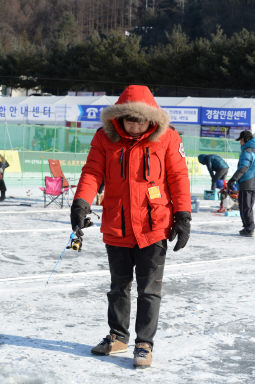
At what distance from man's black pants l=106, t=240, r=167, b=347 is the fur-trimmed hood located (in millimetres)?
680

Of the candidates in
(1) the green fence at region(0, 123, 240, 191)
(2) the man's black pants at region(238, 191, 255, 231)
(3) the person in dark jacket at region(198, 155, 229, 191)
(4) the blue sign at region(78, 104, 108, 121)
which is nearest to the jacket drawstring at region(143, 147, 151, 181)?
(2) the man's black pants at region(238, 191, 255, 231)

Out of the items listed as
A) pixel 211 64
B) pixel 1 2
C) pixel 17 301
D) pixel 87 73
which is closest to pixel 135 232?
pixel 17 301

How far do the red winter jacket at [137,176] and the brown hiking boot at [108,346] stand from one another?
1.98ft

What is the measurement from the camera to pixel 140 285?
11.9 ft

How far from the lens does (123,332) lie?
372 cm

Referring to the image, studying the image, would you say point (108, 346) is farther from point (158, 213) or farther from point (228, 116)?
point (228, 116)

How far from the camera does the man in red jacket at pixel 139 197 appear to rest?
353 cm

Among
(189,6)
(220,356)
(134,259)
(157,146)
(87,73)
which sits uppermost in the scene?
(189,6)

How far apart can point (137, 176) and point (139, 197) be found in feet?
0.41

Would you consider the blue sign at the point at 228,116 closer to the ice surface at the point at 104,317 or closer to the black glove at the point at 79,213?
the ice surface at the point at 104,317

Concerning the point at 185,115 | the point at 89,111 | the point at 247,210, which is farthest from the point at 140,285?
the point at 89,111

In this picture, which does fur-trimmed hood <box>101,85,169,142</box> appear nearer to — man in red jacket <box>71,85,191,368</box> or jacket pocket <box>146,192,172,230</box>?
man in red jacket <box>71,85,191,368</box>

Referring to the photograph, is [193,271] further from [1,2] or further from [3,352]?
[1,2]

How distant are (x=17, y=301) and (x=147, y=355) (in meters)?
1.70
